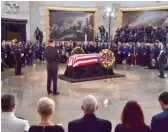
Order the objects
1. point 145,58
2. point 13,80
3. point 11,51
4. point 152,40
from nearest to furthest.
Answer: point 13,80 → point 11,51 → point 145,58 → point 152,40

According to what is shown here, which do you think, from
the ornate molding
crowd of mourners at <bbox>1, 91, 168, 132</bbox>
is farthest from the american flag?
the ornate molding

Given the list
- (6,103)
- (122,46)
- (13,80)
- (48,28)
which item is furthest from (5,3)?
(6,103)

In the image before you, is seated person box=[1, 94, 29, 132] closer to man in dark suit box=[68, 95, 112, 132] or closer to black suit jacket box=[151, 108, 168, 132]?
man in dark suit box=[68, 95, 112, 132]

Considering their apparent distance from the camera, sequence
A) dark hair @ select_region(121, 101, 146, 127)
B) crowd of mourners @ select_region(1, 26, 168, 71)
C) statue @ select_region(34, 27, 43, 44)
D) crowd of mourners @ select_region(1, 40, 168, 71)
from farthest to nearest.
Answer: statue @ select_region(34, 27, 43, 44) < crowd of mourners @ select_region(1, 26, 168, 71) < crowd of mourners @ select_region(1, 40, 168, 71) < dark hair @ select_region(121, 101, 146, 127)

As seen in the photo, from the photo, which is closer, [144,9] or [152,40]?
[152,40]

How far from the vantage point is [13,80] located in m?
11.5

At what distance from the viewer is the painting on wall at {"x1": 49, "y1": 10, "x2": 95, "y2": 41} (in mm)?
21672

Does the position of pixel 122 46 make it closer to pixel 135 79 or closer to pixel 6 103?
pixel 135 79

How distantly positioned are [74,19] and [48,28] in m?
2.06

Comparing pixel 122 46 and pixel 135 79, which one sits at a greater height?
pixel 122 46

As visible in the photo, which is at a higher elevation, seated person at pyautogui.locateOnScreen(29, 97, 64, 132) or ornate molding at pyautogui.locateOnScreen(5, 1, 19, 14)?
ornate molding at pyautogui.locateOnScreen(5, 1, 19, 14)

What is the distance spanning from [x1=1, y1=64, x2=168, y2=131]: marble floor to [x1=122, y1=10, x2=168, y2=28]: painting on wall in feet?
25.9

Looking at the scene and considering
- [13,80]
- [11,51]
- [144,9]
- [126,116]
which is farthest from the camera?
[144,9]

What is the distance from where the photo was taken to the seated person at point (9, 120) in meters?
3.08
